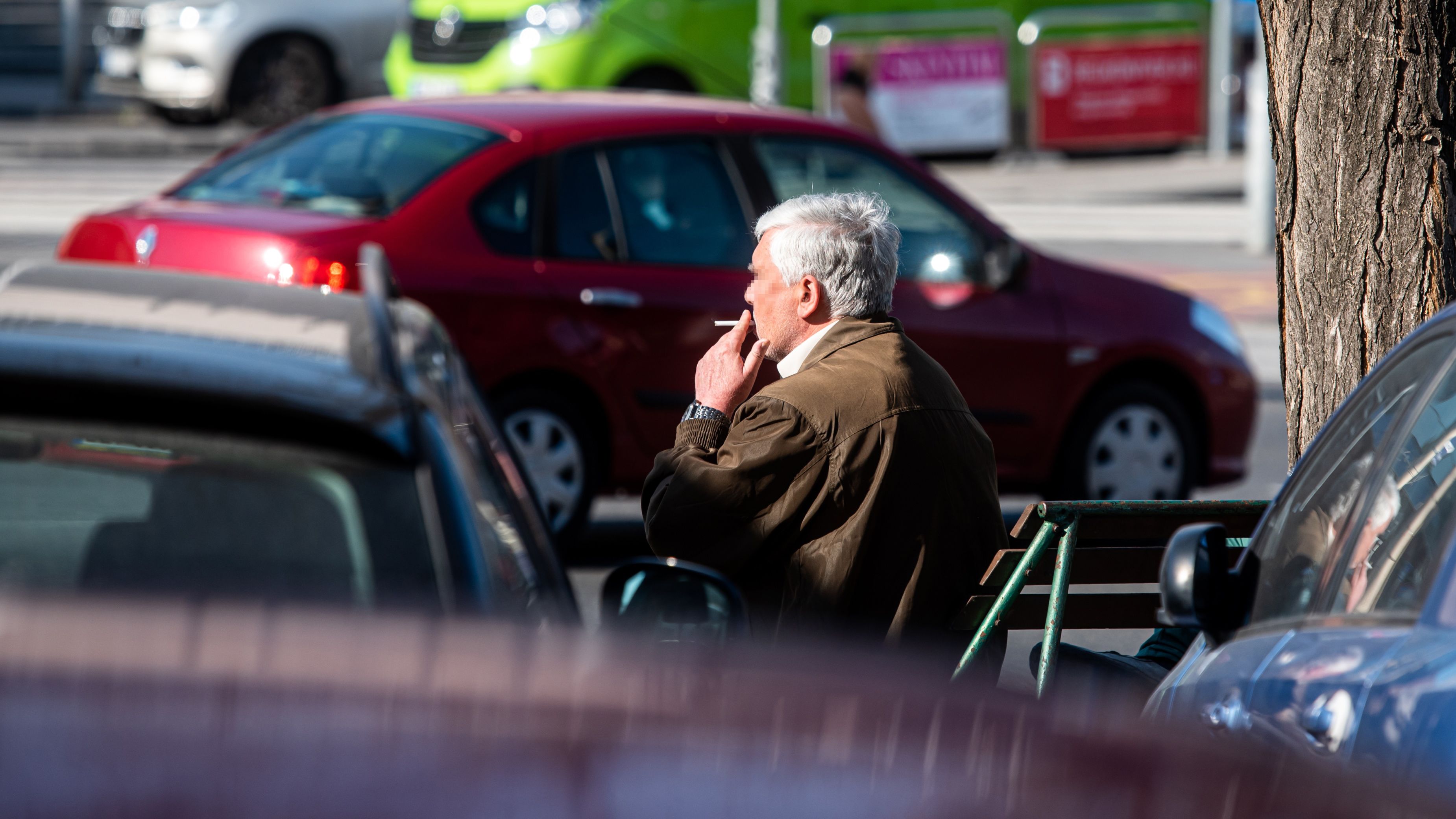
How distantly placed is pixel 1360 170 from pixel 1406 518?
139 centimetres

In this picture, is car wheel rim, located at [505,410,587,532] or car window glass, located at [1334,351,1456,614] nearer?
car window glass, located at [1334,351,1456,614]

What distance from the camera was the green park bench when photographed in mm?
3389

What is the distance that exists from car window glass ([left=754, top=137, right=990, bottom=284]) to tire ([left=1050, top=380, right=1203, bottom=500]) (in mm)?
794

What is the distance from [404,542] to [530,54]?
15253 millimetres

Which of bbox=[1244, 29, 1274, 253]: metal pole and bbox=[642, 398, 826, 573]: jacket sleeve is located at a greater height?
bbox=[642, 398, 826, 573]: jacket sleeve

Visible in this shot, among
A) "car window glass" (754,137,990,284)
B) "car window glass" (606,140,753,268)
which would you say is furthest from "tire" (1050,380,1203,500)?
"car window glass" (606,140,753,268)

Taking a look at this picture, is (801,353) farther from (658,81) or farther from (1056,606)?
(658,81)

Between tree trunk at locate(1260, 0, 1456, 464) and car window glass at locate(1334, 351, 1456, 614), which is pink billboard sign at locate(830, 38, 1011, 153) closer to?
tree trunk at locate(1260, 0, 1456, 464)

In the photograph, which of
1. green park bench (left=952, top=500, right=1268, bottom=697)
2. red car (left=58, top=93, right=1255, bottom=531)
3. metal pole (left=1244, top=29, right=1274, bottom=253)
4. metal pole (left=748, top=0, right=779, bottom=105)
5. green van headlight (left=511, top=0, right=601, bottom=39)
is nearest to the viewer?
green park bench (left=952, top=500, right=1268, bottom=697)

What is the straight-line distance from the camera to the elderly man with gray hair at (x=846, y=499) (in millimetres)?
3252

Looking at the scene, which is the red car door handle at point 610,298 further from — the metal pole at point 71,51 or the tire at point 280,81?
the metal pole at point 71,51

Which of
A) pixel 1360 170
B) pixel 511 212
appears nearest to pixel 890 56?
pixel 511 212

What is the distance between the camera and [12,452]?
1.92 meters

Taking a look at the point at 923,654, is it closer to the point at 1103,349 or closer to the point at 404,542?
the point at 404,542
